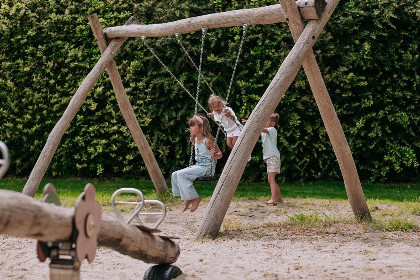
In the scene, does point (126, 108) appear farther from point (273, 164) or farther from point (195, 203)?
point (273, 164)

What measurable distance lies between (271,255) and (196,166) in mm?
2302

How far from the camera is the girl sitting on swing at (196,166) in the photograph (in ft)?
22.4

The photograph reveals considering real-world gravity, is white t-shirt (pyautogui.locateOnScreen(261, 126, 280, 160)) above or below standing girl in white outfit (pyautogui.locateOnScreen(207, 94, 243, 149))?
below

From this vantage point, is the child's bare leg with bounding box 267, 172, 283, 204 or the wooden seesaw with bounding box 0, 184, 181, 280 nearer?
the wooden seesaw with bounding box 0, 184, 181, 280

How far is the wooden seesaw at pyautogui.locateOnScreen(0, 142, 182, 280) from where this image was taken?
2320 millimetres

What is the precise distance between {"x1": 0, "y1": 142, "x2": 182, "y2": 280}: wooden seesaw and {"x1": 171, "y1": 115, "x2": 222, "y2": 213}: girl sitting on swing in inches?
124

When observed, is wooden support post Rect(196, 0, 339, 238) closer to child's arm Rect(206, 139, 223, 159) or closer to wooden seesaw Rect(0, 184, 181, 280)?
child's arm Rect(206, 139, 223, 159)

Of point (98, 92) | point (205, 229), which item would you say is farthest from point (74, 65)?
point (205, 229)

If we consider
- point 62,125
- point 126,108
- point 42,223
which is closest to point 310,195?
point 126,108

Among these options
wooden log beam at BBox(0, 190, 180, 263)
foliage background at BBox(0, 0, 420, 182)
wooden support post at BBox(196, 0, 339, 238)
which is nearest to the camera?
wooden log beam at BBox(0, 190, 180, 263)

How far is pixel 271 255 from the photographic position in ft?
15.7

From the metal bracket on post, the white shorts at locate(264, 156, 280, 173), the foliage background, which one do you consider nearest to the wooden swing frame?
the white shorts at locate(264, 156, 280, 173)

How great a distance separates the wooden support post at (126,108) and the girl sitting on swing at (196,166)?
0.82 meters

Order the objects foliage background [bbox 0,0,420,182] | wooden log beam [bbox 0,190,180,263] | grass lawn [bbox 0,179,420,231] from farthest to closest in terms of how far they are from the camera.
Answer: foliage background [bbox 0,0,420,182]
grass lawn [bbox 0,179,420,231]
wooden log beam [bbox 0,190,180,263]
